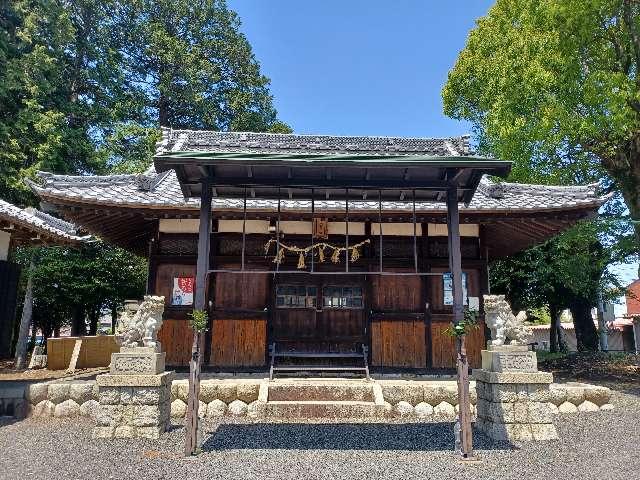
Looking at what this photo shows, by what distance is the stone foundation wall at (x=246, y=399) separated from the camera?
8516 millimetres

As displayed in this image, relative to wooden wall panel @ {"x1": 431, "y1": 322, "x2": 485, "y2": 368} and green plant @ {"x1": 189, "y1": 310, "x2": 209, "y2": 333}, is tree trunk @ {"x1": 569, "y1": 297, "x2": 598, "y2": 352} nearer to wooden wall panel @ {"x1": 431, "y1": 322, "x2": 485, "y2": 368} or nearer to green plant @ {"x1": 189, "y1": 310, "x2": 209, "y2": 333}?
wooden wall panel @ {"x1": 431, "y1": 322, "x2": 485, "y2": 368}

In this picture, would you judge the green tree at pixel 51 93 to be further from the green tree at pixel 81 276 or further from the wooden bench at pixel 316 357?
the wooden bench at pixel 316 357

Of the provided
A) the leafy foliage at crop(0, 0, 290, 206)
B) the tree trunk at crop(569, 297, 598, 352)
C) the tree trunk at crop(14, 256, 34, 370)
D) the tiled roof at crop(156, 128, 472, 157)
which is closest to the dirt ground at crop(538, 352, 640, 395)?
the tree trunk at crop(569, 297, 598, 352)

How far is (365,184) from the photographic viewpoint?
23.2 ft

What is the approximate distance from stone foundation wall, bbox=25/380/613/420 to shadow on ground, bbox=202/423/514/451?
0.58 m

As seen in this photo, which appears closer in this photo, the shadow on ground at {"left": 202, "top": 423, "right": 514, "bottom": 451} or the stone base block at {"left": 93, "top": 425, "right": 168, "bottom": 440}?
the shadow on ground at {"left": 202, "top": 423, "right": 514, "bottom": 451}

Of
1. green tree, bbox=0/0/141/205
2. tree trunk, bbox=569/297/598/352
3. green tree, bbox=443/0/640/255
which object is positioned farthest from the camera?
tree trunk, bbox=569/297/598/352

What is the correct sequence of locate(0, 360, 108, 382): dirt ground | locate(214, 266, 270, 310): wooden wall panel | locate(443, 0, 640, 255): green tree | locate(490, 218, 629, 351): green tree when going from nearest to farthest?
A: locate(214, 266, 270, 310): wooden wall panel, locate(443, 0, 640, 255): green tree, locate(0, 360, 108, 382): dirt ground, locate(490, 218, 629, 351): green tree

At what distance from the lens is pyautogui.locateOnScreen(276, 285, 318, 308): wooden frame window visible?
36.8ft

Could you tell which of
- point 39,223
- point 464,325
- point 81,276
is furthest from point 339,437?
point 81,276

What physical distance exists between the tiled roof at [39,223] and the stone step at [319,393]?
7.04 metres

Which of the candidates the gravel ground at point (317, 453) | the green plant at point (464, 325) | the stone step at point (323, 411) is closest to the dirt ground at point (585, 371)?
the gravel ground at point (317, 453)

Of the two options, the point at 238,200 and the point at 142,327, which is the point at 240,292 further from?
the point at 142,327

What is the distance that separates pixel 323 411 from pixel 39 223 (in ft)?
28.4
